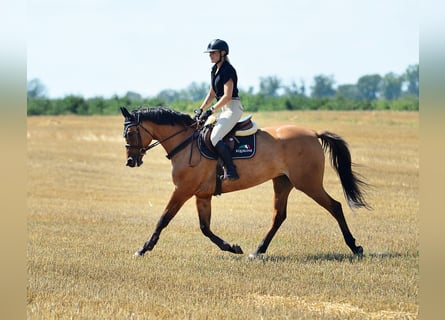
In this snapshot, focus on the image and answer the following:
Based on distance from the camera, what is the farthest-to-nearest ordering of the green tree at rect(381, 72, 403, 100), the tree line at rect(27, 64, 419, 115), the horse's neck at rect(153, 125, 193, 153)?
the green tree at rect(381, 72, 403, 100) < the tree line at rect(27, 64, 419, 115) < the horse's neck at rect(153, 125, 193, 153)

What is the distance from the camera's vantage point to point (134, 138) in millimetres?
9773

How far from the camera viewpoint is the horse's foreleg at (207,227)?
9672 millimetres

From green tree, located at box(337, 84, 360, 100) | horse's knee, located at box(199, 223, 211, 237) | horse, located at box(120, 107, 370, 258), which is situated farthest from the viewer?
green tree, located at box(337, 84, 360, 100)

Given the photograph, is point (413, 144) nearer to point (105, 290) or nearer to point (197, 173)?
point (197, 173)

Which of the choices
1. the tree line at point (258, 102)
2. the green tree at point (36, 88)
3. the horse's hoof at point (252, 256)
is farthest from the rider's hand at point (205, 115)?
the green tree at point (36, 88)

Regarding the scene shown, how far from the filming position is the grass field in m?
6.70

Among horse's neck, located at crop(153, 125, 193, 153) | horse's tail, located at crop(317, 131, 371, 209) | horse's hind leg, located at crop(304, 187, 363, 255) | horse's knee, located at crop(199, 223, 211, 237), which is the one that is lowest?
horse's knee, located at crop(199, 223, 211, 237)

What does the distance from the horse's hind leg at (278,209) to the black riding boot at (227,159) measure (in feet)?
3.21

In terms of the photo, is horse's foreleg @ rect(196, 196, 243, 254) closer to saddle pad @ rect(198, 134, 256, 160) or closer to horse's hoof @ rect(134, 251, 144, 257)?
saddle pad @ rect(198, 134, 256, 160)

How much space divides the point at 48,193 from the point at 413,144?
60.4 ft

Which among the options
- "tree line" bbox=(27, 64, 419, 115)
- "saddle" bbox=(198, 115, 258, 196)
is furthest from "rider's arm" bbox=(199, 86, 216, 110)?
"tree line" bbox=(27, 64, 419, 115)

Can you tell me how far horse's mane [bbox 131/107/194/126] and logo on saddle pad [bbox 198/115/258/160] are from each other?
0.44 meters

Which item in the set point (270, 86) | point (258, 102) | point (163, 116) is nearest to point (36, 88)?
point (270, 86)

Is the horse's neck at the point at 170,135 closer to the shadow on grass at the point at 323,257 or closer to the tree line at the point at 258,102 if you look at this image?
the shadow on grass at the point at 323,257
